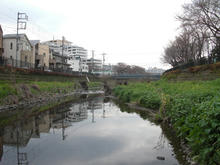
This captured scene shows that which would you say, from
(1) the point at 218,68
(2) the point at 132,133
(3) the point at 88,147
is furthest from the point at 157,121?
(1) the point at 218,68

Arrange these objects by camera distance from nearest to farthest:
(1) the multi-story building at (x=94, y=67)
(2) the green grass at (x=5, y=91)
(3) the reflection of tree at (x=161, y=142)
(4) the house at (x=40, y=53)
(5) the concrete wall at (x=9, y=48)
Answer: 1. (3) the reflection of tree at (x=161, y=142)
2. (2) the green grass at (x=5, y=91)
3. (5) the concrete wall at (x=9, y=48)
4. (4) the house at (x=40, y=53)
5. (1) the multi-story building at (x=94, y=67)

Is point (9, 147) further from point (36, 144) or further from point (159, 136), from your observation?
point (159, 136)

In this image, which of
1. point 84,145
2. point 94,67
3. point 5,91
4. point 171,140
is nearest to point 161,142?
point 171,140

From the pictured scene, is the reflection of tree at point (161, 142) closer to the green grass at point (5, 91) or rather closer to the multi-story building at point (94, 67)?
the green grass at point (5, 91)

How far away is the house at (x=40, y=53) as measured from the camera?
5902 cm

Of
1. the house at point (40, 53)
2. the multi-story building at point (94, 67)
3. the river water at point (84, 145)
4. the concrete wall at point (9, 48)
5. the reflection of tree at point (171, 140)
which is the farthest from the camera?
the multi-story building at point (94, 67)

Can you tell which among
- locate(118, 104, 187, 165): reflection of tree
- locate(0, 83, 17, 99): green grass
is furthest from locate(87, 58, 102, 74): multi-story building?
locate(118, 104, 187, 165): reflection of tree

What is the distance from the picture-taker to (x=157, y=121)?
1261 cm

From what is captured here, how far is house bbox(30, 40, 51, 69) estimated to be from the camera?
59.0 metres

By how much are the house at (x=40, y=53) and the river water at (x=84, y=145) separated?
49500 millimetres

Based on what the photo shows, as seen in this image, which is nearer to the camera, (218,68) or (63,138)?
(63,138)

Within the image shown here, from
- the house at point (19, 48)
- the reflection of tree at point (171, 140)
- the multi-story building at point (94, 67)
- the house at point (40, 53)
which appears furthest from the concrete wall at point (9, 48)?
the multi-story building at point (94, 67)

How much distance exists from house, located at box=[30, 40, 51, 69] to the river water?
49500mm

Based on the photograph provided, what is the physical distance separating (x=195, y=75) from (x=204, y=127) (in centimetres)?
2440
